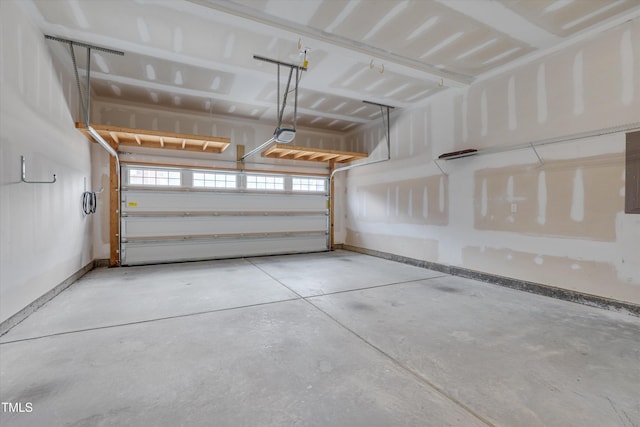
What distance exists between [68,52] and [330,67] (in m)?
3.44

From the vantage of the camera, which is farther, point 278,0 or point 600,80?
point 600,80

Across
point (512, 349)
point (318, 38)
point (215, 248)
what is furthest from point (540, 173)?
point (215, 248)

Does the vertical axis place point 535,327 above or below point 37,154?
below

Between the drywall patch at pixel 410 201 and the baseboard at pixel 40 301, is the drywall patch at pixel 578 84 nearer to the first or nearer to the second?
the drywall patch at pixel 410 201

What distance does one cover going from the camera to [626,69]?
3043mm

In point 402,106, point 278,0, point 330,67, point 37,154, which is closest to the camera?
point 278,0

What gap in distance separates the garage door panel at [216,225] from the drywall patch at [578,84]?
532 centimetres

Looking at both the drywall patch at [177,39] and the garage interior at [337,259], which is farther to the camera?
the drywall patch at [177,39]

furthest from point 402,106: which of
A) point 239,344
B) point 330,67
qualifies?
point 239,344

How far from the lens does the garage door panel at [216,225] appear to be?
5762 millimetres

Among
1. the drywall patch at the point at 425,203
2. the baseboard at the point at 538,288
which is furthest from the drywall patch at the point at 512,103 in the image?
the baseboard at the point at 538,288

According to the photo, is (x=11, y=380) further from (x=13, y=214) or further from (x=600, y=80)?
(x=600, y=80)

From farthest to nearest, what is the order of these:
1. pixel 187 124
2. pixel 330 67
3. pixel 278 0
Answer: pixel 187 124, pixel 330 67, pixel 278 0

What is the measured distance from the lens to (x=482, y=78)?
438cm
